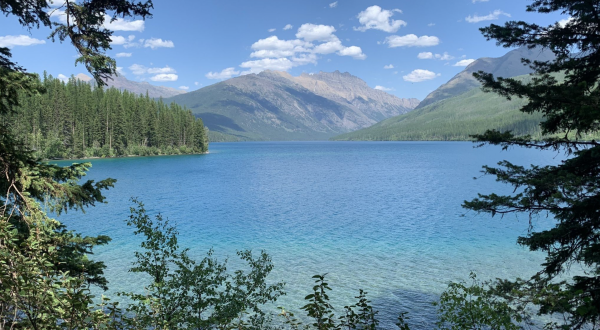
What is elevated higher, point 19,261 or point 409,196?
point 19,261

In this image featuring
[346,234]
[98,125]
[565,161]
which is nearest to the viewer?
[565,161]

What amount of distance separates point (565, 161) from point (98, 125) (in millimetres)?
124141

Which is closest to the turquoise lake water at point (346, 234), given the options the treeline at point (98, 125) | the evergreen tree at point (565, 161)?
the evergreen tree at point (565, 161)

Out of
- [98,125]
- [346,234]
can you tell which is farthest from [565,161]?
[98,125]

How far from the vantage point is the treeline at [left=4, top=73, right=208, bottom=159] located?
3701 inches

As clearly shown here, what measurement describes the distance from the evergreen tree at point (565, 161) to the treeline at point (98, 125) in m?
98.0

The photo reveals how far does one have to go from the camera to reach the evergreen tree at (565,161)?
772 cm

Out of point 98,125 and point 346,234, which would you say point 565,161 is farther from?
point 98,125

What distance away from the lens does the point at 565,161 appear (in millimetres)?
8953

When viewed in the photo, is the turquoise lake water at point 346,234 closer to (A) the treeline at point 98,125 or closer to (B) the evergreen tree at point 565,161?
(B) the evergreen tree at point 565,161

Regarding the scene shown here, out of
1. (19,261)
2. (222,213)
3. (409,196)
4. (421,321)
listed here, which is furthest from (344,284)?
(409,196)

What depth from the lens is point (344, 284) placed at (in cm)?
1842

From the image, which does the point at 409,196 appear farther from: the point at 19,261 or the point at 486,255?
the point at 19,261

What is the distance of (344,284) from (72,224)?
84.0 ft
